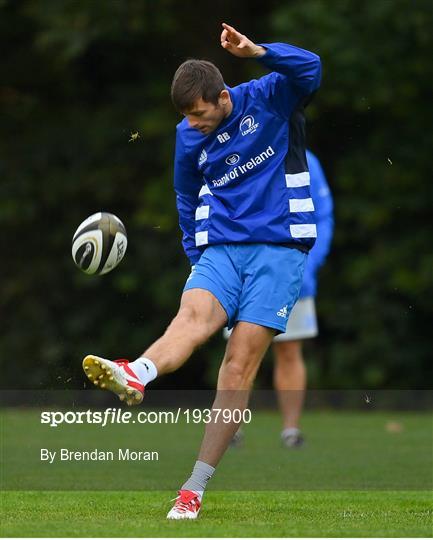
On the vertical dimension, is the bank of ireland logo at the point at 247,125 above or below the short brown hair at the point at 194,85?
below

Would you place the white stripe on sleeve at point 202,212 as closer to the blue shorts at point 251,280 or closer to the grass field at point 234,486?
the blue shorts at point 251,280

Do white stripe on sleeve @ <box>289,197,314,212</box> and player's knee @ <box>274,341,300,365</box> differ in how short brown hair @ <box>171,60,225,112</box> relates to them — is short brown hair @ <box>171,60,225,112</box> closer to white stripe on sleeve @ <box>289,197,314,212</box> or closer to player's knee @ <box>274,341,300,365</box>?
white stripe on sleeve @ <box>289,197,314,212</box>

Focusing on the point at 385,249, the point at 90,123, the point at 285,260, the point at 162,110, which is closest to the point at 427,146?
the point at 385,249

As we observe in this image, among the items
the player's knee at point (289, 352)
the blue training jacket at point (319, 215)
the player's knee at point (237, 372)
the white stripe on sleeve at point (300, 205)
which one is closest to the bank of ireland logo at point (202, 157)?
the white stripe on sleeve at point (300, 205)

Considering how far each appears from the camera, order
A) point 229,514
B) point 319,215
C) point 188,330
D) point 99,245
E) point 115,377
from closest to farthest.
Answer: point 115,377, point 188,330, point 229,514, point 99,245, point 319,215

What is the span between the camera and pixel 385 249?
14.4m

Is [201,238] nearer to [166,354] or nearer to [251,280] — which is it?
[251,280]

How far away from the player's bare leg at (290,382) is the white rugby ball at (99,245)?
3.10m

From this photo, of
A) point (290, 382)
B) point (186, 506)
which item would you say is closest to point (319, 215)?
point (290, 382)

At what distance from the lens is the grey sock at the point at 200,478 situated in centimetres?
523

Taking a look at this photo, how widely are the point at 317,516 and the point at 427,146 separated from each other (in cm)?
982

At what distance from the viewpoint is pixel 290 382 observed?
886 cm

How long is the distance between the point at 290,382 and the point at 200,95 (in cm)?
389

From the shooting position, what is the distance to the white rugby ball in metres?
5.91
